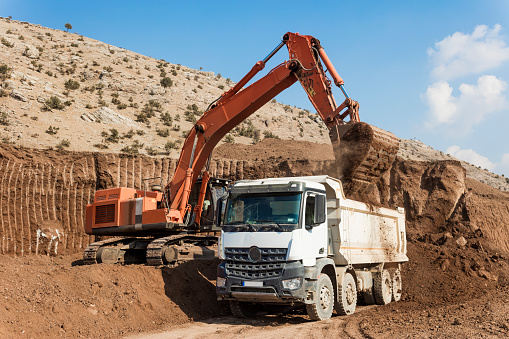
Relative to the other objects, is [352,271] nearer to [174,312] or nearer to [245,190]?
[245,190]

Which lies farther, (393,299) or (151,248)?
(393,299)

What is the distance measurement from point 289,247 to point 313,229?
866 millimetres

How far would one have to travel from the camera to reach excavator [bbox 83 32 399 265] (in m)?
13.2

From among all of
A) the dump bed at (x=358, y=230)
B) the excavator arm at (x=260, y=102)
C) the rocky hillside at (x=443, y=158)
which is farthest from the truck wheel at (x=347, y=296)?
the rocky hillside at (x=443, y=158)

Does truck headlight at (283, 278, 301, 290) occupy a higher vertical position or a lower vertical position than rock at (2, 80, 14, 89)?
lower

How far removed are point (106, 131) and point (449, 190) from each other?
25.5 m

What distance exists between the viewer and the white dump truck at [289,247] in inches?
394

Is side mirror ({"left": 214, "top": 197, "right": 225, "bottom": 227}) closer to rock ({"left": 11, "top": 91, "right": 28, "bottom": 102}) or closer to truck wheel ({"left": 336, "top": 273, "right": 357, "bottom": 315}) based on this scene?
truck wheel ({"left": 336, "top": 273, "right": 357, "bottom": 315})

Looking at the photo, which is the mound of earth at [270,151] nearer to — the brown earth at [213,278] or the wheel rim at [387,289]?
the brown earth at [213,278]

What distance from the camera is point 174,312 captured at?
39.3ft

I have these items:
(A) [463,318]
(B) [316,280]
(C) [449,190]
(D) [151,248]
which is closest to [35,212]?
(D) [151,248]

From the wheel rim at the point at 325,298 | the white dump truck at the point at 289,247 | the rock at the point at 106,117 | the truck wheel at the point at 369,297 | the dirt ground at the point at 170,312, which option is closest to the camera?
the dirt ground at the point at 170,312

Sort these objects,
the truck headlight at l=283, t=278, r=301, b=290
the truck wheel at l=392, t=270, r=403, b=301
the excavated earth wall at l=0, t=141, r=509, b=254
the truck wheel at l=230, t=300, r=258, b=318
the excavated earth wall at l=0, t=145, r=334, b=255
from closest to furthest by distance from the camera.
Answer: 1. the truck headlight at l=283, t=278, r=301, b=290
2. the truck wheel at l=230, t=300, r=258, b=318
3. the truck wheel at l=392, t=270, r=403, b=301
4. the excavated earth wall at l=0, t=145, r=334, b=255
5. the excavated earth wall at l=0, t=141, r=509, b=254

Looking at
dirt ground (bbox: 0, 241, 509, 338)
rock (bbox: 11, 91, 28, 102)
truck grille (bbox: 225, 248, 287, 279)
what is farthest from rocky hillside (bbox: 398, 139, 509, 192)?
truck grille (bbox: 225, 248, 287, 279)
